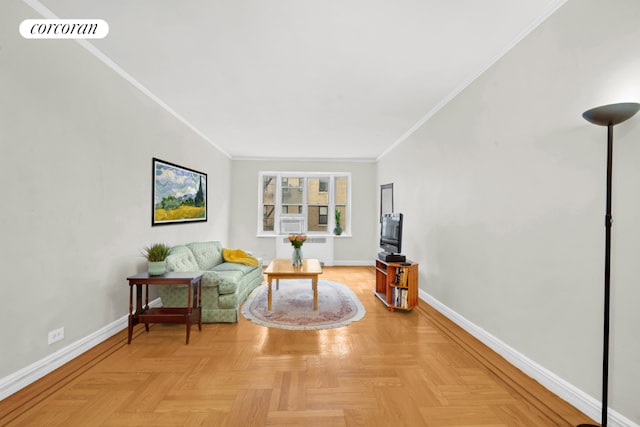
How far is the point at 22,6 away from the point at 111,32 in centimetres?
53

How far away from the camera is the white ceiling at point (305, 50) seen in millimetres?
2148

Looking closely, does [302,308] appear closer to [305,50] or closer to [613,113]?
[305,50]

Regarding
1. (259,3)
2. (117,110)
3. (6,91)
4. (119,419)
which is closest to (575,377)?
(119,419)

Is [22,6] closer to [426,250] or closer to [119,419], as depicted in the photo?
[119,419]

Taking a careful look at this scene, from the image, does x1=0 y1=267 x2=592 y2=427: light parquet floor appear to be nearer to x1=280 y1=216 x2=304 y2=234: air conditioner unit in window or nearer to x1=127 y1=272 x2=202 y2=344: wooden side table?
x1=127 y1=272 x2=202 y2=344: wooden side table

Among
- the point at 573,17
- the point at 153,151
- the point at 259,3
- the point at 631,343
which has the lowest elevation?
the point at 631,343

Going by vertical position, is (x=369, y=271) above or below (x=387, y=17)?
below

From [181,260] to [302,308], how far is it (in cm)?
171

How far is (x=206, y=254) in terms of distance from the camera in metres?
4.57

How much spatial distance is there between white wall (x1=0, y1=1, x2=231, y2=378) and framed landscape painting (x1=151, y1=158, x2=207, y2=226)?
194 mm

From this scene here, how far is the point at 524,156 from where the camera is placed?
242 cm

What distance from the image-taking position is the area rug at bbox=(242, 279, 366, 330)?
3.53m

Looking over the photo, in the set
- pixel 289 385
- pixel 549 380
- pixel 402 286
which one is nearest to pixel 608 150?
pixel 549 380

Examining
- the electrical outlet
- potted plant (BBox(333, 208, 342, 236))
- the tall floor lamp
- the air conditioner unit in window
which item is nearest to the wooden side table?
the electrical outlet
